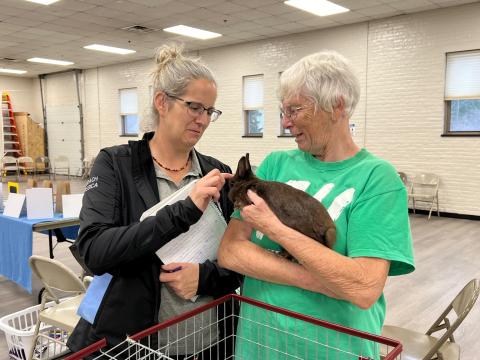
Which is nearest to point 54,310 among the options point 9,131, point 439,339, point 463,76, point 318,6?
point 439,339

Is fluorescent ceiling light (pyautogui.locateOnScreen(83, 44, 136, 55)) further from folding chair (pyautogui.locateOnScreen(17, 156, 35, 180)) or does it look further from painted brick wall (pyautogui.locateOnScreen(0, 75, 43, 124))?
painted brick wall (pyautogui.locateOnScreen(0, 75, 43, 124))

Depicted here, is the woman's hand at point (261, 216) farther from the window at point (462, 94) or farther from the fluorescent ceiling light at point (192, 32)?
the fluorescent ceiling light at point (192, 32)

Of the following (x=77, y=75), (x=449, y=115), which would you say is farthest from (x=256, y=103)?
(x=77, y=75)

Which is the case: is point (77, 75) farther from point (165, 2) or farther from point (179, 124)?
point (179, 124)

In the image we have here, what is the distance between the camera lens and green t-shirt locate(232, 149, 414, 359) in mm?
1054

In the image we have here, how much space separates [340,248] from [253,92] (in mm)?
9538

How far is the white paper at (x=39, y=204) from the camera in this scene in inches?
159

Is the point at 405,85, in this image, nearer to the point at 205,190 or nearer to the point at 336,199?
the point at 336,199

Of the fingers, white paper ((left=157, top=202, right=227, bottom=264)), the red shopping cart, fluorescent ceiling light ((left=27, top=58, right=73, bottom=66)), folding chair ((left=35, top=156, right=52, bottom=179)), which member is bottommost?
folding chair ((left=35, top=156, right=52, bottom=179))

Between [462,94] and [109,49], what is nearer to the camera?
[462,94]

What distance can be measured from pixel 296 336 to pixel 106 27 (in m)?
8.91

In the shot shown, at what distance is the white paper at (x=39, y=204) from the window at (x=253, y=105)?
264 inches

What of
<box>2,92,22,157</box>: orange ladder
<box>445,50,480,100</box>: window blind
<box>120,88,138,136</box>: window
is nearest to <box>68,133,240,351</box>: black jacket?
<box>445,50,480,100</box>: window blind

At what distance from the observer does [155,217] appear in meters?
1.11
